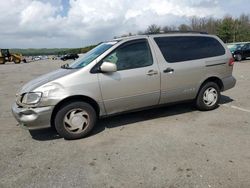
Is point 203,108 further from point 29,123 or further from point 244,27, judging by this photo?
point 244,27

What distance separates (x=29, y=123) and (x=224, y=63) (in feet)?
14.6

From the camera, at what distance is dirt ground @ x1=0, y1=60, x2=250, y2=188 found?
3301 mm

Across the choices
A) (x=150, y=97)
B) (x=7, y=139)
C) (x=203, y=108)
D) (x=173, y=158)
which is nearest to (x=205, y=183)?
(x=173, y=158)

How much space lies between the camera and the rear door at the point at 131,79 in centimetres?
487

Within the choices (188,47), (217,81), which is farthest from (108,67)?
(217,81)

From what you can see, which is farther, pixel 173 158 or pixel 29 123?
pixel 29 123

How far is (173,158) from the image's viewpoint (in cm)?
379

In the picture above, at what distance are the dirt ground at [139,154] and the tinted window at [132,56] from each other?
124 centimetres

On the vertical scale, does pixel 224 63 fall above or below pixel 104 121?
above

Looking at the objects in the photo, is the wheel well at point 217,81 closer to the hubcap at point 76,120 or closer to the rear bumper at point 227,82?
the rear bumper at point 227,82

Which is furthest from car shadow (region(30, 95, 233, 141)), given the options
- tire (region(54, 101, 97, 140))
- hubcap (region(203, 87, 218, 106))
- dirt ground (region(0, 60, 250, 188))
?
hubcap (region(203, 87, 218, 106))

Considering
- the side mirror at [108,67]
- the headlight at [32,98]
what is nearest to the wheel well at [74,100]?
the headlight at [32,98]

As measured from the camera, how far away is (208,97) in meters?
6.04

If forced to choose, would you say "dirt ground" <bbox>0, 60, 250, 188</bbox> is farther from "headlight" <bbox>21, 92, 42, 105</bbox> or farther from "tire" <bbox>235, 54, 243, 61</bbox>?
"tire" <bbox>235, 54, 243, 61</bbox>
